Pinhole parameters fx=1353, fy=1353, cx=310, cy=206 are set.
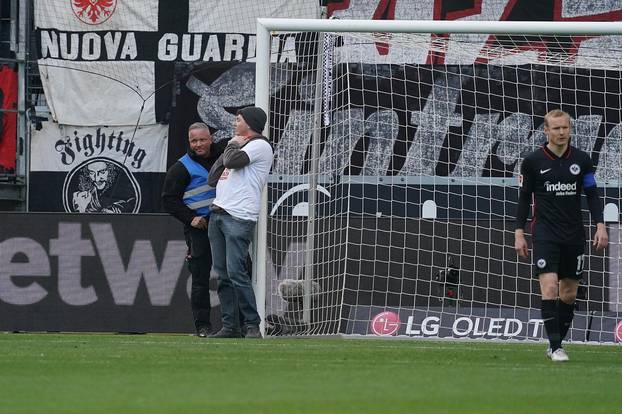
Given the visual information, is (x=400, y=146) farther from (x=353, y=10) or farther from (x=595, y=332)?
(x=595, y=332)

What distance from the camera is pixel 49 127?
17797mm

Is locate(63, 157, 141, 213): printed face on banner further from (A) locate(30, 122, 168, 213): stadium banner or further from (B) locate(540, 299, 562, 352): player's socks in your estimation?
(B) locate(540, 299, 562, 352): player's socks

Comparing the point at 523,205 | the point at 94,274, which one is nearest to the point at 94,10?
the point at 94,274

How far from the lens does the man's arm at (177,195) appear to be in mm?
11500

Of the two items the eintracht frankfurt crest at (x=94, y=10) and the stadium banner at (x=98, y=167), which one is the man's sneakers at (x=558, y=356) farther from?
the eintracht frankfurt crest at (x=94, y=10)

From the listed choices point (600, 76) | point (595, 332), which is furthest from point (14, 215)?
point (600, 76)

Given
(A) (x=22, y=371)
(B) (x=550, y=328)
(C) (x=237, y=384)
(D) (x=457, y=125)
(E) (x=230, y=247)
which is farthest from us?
(D) (x=457, y=125)

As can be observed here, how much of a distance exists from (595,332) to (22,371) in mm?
6939

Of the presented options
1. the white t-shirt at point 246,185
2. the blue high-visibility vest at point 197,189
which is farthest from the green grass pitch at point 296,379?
the blue high-visibility vest at point 197,189

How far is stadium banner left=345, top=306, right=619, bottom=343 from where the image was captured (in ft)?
42.0

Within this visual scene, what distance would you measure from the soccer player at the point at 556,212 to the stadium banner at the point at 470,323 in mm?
3573

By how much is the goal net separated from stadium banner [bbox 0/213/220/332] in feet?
3.49

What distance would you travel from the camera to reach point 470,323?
1291cm

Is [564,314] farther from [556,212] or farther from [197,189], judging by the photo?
[197,189]
